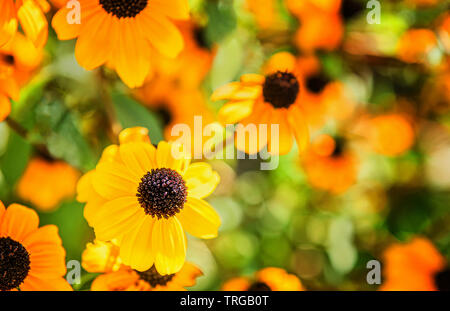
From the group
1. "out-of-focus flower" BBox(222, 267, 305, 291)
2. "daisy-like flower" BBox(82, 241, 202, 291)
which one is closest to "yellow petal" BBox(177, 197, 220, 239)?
"daisy-like flower" BBox(82, 241, 202, 291)

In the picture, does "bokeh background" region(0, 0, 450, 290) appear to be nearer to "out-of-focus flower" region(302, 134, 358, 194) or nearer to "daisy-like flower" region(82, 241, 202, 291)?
"out-of-focus flower" region(302, 134, 358, 194)

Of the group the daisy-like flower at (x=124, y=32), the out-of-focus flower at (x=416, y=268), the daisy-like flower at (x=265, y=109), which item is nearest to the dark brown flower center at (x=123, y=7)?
the daisy-like flower at (x=124, y=32)

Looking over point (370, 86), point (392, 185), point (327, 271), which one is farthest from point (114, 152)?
point (392, 185)

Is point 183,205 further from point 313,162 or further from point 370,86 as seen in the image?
point 370,86

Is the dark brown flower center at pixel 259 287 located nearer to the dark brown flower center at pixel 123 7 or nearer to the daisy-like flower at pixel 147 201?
the daisy-like flower at pixel 147 201

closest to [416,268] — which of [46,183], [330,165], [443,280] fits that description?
[443,280]

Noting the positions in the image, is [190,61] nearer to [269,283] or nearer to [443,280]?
[269,283]
